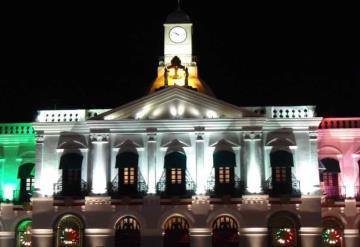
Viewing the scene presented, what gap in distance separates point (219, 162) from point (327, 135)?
7691mm

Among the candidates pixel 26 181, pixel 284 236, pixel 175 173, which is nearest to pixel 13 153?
pixel 26 181

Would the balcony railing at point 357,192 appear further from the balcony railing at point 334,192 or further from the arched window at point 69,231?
the arched window at point 69,231

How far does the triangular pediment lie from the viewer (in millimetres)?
38719

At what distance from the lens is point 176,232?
125 ft

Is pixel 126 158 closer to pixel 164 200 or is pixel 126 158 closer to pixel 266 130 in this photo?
pixel 164 200

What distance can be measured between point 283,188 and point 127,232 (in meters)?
9.64

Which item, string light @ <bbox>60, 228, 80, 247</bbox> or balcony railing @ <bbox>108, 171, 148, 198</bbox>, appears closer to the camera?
balcony railing @ <bbox>108, 171, 148, 198</bbox>

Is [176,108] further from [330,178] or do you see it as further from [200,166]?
[330,178]

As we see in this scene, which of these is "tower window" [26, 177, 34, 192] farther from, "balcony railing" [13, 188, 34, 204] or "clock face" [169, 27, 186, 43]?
"clock face" [169, 27, 186, 43]

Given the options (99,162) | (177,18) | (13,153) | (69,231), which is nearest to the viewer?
(99,162)

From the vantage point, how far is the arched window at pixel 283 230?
3753cm

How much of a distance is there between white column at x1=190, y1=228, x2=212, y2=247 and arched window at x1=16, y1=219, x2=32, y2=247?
35.8ft

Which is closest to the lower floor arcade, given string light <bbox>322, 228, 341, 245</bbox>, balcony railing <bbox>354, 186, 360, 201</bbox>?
string light <bbox>322, 228, 341, 245</bbox>

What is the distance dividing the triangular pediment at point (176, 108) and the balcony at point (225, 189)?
399 cm
